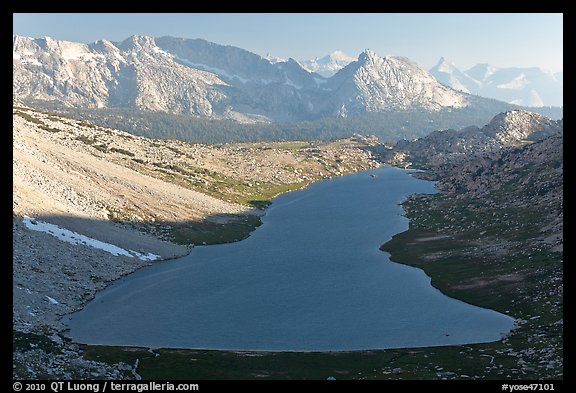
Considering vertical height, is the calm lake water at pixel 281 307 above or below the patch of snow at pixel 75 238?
below

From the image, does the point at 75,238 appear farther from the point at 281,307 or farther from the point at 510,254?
the point at 510,254

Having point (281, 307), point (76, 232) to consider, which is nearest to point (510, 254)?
point (281, 307)

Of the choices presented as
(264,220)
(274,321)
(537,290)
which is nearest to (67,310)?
(274,321)

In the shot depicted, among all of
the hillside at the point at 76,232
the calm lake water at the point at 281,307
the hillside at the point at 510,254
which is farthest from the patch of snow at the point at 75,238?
the hillside at the point at 510,254

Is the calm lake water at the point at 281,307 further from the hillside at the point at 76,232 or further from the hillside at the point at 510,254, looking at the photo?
the hillside at the point at 76,232

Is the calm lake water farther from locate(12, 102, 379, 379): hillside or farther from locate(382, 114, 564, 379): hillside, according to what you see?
locate(12, 102, 379, 379): hillside
